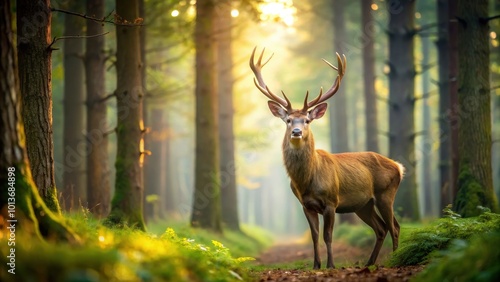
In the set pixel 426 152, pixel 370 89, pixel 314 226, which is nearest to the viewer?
pixel 314 226

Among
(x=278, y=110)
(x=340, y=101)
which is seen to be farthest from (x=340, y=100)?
(x=278, y=110)

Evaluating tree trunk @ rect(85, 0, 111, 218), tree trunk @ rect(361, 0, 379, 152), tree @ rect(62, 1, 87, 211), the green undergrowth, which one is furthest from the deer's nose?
tree trunk @ rect(361, 0, 379, 152)

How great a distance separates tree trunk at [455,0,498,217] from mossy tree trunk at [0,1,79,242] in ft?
25.4

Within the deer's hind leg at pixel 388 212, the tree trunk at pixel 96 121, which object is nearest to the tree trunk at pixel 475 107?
the deer's hind leg at pixel 388 212

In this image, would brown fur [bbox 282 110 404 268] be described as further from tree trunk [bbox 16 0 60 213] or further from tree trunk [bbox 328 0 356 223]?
tree trunk [bbox 328 0 356 223]

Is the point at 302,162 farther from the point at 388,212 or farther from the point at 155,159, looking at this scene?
the point at 155,159

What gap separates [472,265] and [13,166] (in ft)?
14.5

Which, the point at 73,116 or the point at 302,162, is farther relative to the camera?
the point at 73,116

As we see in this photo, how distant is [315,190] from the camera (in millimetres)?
9977

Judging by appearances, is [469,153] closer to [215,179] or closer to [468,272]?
[468,272]

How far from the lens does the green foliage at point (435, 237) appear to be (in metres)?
8.04

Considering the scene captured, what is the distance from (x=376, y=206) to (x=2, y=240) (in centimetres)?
763

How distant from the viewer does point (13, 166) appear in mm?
5824

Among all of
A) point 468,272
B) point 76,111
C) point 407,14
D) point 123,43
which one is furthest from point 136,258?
point 407,14
